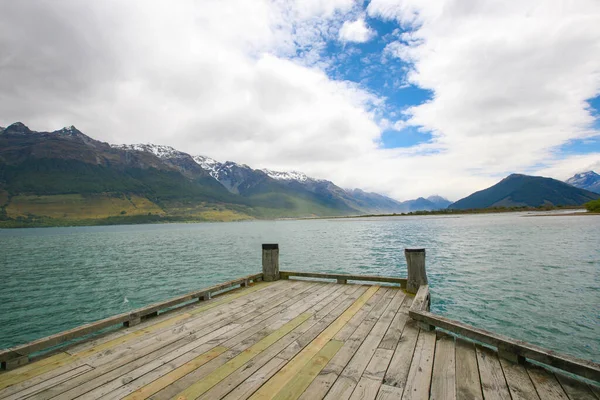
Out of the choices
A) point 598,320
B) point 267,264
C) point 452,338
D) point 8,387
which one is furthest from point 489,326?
point 8,387

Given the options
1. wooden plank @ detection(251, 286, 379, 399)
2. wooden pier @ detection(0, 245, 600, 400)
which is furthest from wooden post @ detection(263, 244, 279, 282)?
wooden plank @ detection(251, 286, 379, 399)

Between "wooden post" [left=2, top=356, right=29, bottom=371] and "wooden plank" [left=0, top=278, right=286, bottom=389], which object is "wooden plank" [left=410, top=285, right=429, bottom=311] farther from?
"wooden post" [left=2, top=356, right=29, bottom=371]

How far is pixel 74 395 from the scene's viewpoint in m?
4.05

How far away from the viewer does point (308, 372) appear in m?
4.60

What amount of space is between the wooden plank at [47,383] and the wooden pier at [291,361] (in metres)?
0.02

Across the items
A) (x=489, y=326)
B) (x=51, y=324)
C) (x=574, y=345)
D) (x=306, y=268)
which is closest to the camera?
(x=574, y=345)

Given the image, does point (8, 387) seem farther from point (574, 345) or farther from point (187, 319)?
point (574, 345)

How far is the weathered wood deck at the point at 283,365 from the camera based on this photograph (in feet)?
13.3

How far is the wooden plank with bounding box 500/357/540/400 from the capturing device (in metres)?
3.93

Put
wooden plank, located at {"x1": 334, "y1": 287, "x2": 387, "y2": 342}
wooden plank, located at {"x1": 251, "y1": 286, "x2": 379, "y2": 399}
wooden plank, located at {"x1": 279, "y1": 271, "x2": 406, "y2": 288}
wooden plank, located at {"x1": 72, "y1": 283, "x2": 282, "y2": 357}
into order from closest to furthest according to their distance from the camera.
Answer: wooden plank, located at {"x1": 251, "y1": 286, "x2": 379, "y2": 399} → wooden plank, located at {"x1": 72, "y1": 283, "x2": 282, "y2": 357} → wooden plank, located at {"x1": 334, "y1": 287, "x2": 387, "y2": 342} → wooden plank, located at {"x1": 279, "y1": 271, "x2": 406, "y2": 288}

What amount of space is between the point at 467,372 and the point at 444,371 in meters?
0.33

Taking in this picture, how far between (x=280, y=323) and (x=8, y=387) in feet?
15.0

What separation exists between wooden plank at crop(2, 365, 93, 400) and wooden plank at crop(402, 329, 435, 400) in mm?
4954

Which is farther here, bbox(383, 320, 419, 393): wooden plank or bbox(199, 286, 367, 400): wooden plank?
bbox(383, 320, 419, 393): wooden plank
